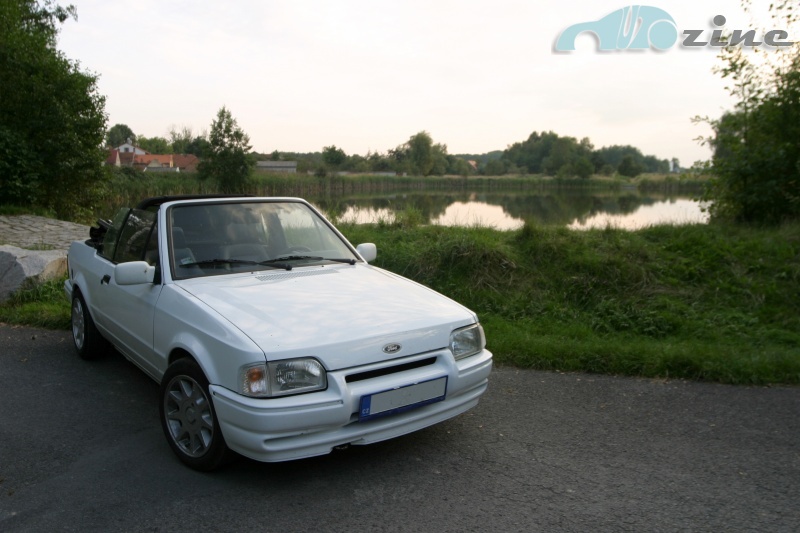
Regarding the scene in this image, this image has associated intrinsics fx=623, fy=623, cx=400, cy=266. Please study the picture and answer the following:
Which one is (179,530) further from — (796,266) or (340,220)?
(340,220)

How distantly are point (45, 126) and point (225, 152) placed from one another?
127 ft

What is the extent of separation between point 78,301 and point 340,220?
6.42 m

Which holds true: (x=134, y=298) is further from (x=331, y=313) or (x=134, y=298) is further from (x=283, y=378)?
(x=283, y=378)

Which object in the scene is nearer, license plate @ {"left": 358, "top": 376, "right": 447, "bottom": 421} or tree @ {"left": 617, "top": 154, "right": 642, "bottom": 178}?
license plate @ {"left": 358, "top": 376, "right": 447, "bottom": 421}

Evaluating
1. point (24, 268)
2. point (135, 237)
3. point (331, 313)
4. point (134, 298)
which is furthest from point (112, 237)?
point (24, 268)

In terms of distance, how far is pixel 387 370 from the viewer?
344 centimetres

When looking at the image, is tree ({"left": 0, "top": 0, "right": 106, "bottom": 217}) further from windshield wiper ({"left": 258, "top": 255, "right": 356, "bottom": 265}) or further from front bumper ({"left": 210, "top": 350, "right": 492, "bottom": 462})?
front bumper ({"left": 210, "top": 350, "right": 492, "bottom": 462})

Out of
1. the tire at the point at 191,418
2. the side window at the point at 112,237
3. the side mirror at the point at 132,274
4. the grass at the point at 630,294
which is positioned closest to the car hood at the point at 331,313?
the side mirror at the point at 132,274

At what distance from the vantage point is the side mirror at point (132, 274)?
13.3 feet

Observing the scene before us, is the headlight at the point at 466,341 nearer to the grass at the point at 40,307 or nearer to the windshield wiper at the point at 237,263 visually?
the windshield wiper at the point at 237,263

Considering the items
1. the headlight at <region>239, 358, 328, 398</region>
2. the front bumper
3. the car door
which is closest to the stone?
the car door

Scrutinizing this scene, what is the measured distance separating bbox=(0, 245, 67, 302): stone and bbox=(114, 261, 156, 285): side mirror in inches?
196

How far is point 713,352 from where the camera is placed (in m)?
5.50

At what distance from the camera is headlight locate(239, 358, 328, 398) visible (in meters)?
3.17
